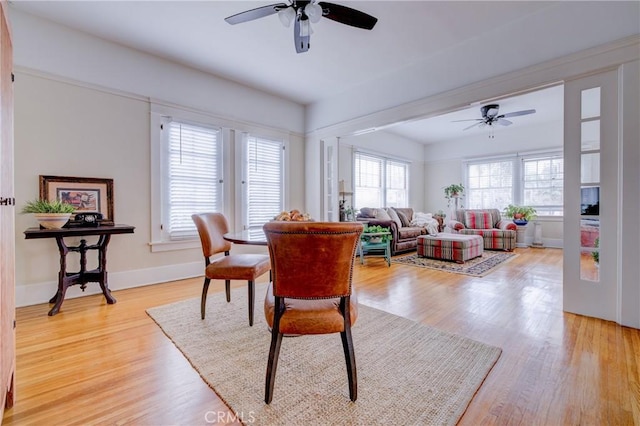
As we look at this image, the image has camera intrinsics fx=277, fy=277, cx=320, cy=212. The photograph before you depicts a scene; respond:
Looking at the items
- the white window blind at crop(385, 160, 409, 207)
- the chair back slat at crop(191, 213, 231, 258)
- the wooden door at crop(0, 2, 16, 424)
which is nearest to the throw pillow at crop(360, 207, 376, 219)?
the white window blind at crop(385, 160, 409, 207)

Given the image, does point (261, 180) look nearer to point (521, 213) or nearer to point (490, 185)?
point (521, 213)

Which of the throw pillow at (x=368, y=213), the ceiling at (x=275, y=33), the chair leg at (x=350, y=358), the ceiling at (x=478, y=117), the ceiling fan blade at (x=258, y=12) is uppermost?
the ceiling at (x=478, y=117)

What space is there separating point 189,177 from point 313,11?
9.05ft

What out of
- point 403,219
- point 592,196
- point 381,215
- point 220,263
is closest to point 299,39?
point 220,263

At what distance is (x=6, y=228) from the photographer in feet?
4.27

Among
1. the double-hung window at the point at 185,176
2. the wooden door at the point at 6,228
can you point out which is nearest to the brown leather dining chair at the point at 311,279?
the wooden door at the point at 6,228

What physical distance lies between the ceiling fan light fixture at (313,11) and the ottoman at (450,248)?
409 cm

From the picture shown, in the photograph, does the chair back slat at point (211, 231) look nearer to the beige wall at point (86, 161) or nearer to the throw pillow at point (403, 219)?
the beige wall at point (86, 161)

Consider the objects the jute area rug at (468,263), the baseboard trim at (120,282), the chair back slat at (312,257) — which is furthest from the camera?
the jute area rug at (468,263)

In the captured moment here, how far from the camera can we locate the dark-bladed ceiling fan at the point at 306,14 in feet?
7.29

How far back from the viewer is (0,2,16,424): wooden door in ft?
3.96

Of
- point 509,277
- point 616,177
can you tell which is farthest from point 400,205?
point 616,177

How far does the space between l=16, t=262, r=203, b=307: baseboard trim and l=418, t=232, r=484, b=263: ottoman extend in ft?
12.8

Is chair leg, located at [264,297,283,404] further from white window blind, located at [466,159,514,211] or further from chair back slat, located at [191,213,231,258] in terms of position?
white window blind, located at [466,159,514,211]
